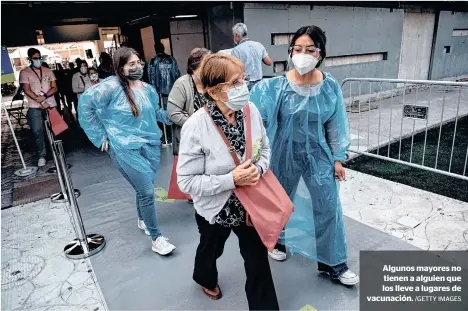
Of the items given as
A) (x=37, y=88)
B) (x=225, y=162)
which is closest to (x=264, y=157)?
(x=225, y=162)

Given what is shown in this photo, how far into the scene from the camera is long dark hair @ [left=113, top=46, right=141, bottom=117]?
8.11ft

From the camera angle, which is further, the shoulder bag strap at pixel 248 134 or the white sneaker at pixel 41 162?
the white sneaker at pixel 41 162

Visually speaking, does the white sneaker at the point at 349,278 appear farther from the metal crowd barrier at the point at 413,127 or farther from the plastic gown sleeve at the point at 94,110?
the plastic gown sleeve at the point at 94,110

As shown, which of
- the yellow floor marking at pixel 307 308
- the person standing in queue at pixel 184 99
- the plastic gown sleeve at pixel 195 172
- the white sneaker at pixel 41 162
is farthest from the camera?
the white sneaker at pixel 41 162

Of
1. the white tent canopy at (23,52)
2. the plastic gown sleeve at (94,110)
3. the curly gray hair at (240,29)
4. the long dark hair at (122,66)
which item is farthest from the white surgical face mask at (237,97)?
the white tent canopy at (23,52)

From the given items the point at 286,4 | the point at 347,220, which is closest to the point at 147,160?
the point at 347,220

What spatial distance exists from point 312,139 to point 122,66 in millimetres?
1521

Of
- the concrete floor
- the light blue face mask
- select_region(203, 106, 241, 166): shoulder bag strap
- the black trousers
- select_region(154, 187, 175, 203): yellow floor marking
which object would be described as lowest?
the concrete floor

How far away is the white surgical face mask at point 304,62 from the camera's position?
201 centimetres

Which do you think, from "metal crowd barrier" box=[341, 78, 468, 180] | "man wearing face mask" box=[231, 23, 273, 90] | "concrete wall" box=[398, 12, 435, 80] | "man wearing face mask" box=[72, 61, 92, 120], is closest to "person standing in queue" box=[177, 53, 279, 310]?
"metal crowd barrier" box=[341, 78, 468, 180]

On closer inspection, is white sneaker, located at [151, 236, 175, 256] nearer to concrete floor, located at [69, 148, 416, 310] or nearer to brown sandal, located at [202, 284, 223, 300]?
concrete floor, located at [69, 148, 416, 310]

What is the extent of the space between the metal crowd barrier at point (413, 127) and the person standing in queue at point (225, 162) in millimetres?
2534

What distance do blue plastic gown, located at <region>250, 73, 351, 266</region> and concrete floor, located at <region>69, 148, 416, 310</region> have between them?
0.25 m

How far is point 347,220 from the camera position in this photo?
3100 mm
